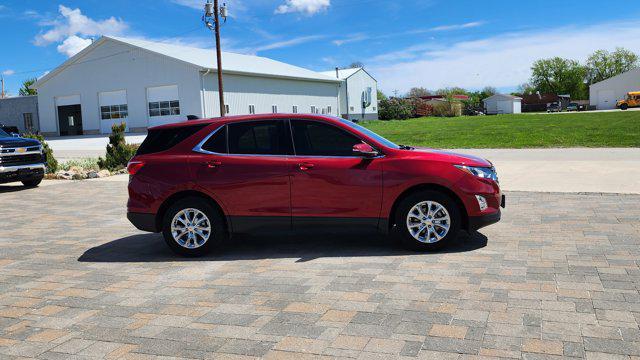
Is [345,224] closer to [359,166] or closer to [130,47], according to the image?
[359,166]

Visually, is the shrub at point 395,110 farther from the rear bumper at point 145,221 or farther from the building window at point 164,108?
the rear bumper at point 145,221

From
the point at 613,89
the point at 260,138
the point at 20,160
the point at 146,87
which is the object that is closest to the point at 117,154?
the point at 20,160

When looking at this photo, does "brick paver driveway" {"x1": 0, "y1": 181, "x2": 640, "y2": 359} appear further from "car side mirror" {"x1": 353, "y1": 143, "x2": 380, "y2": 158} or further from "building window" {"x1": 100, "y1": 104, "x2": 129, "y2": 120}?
"building window" {"x1": 100, "y1": 104, "x2": 129, "y2": 120}

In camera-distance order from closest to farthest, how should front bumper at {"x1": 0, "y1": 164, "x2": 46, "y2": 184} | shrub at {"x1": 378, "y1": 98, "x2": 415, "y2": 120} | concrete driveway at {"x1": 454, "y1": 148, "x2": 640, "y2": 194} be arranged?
concrete driveway at {"x1": 454, "y1": 148, "x2": 640, "y2": 194}, front bumper at {"x1": 0, "y1": 164, "x2": 46, "y2": 184}, shrub at {"x1": 378, "y1": 98, "x2": 415, "y2": 120}

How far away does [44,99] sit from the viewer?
4734 centimetres

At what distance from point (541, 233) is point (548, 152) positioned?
42.0 ft

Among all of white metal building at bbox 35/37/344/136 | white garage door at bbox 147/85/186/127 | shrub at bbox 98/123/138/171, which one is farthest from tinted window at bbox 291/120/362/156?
white garage door at bbox 147/85/186/127

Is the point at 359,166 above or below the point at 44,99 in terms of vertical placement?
below

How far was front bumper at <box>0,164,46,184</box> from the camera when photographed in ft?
44.7

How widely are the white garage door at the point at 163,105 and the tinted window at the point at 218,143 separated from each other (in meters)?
33.8

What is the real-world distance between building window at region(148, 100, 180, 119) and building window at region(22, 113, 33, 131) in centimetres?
1683

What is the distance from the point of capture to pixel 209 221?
6562 mm

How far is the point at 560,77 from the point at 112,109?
383 ft

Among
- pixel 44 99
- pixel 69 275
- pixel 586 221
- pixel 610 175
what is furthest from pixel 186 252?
pixel 44 99
